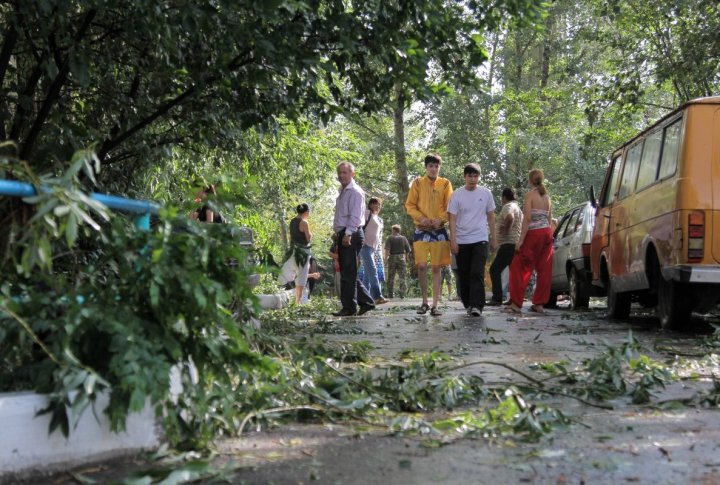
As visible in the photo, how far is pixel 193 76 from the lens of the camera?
8.43 metres

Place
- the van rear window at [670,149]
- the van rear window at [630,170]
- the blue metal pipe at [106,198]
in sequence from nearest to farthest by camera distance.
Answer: the blue metal pipe at [106,198], the van rear window at [670,149], the van rear window at [630,170]

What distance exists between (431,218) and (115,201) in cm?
845

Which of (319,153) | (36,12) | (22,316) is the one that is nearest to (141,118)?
(36,12)

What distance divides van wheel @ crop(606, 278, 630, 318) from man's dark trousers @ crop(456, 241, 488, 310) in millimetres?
1672

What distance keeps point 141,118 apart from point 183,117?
1.52 feet

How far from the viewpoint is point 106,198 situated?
4.02m

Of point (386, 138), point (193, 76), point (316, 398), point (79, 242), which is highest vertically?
point (386, 138)

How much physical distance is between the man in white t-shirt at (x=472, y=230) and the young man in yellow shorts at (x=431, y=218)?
0.22m

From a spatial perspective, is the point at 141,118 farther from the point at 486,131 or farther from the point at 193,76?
the point at 486,131

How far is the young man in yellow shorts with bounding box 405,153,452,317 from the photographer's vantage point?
1224 cm

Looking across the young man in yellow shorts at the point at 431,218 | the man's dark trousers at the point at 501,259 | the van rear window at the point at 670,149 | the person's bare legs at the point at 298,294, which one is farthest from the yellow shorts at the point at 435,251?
the person's bare legs at the point at 298,294

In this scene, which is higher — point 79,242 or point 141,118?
point 141,118

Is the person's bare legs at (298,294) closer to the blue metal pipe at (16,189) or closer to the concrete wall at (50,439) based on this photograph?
the concrete wall at (50,439)

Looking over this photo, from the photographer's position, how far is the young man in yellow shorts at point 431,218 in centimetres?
1224
